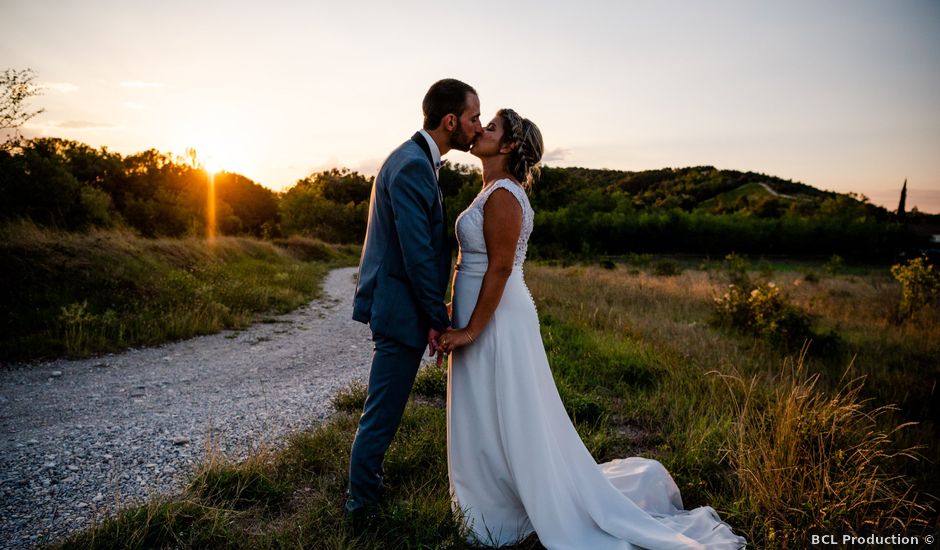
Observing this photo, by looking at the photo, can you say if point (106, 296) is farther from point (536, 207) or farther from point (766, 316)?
point (536, 207)

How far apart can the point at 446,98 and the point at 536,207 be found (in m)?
49.6

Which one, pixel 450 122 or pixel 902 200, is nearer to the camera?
pixel 450 122

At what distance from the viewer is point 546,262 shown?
25.4 m

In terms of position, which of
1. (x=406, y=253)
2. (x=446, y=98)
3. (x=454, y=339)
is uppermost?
(x=446, y=98)

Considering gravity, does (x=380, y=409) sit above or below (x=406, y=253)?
below

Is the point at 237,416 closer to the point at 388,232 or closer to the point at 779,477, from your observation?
the point at 388,232

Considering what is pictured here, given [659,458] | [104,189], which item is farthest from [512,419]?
[104,189]

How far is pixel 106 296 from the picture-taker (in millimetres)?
8867

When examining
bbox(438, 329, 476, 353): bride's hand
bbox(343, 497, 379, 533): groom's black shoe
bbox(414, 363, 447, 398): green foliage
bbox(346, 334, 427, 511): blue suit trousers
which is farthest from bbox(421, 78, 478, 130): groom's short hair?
bbox(414, 363, 447, 398): green foliage

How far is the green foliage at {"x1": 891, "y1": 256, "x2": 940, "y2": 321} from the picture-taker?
12.7 meters

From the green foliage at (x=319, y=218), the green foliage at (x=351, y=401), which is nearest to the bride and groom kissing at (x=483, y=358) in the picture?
the green foliage at (x=351, y=401)

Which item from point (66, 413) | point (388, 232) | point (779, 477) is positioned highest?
point (388, 232)

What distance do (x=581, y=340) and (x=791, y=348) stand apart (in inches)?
191

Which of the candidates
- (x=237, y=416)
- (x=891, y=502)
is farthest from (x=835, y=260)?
(x=237, y=416)
